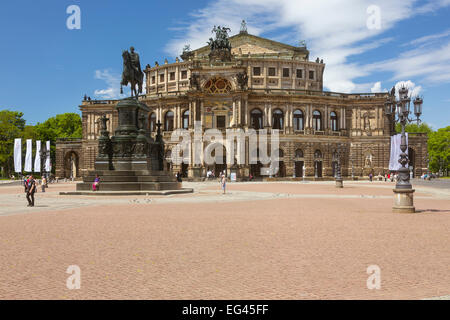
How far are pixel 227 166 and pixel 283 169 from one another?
1019cm

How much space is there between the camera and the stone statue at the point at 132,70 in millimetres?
30422

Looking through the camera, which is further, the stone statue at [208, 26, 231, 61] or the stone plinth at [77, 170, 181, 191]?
the stone statue at [208, 26, 231, 61]

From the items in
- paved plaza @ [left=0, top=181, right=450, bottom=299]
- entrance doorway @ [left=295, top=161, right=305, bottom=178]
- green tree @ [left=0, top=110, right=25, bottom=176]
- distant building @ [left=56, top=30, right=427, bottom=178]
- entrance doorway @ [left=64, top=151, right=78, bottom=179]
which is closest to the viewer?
paved plaza @ [left=0, top=181, right=450, bottom=299]

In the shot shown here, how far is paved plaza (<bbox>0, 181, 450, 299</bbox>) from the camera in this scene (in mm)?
6203

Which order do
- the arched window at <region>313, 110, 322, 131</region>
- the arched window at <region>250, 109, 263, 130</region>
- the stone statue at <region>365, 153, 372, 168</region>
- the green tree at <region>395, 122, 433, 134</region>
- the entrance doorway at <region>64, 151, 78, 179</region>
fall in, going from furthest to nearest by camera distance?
the green tree at <region>395, 122, 433, 134</region> < the entrance doorway at <region>64, 151, 78, 179</region> < the arched window at <region>313, 110, 322, 131</region> < the stone statue at <region>365, 153, 372, 168</region> < the arched window at <region>250, 109, 263, 130</region>

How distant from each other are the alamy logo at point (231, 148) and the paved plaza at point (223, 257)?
51.3 meters

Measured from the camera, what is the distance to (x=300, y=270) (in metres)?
7.39

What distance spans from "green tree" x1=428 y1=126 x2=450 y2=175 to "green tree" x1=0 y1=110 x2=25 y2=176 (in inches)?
4071

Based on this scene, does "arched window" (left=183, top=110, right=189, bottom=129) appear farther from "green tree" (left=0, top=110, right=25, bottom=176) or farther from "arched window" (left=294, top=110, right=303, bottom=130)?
"green tree" (left=0, top=110, right=25, bottom=176)

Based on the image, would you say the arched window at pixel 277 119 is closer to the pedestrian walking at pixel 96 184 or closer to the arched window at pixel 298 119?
the arched window at pixel 298 119

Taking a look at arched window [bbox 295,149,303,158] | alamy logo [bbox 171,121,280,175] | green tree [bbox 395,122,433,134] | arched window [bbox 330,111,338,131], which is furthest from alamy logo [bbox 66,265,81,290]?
green tree [bbox 395,122,433,134]

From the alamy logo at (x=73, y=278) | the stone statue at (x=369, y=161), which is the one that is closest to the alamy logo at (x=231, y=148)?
the stone statue at (x=369, y=161)

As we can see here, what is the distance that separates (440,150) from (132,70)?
9730cm

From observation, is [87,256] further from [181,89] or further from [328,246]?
[181,89]
